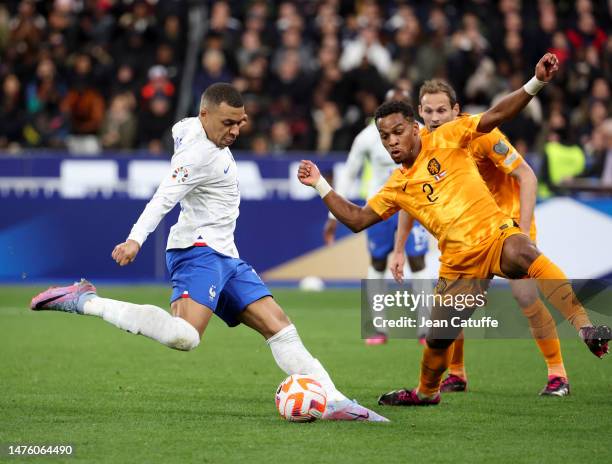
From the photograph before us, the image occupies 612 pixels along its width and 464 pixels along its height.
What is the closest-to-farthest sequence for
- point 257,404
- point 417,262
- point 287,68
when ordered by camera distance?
point 257,404
point 417,262
point 287,68

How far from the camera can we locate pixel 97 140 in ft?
61.0

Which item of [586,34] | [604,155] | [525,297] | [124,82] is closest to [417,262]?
[525,297]

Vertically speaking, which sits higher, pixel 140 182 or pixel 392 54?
pixel 392 54

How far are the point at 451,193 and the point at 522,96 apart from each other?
784mm

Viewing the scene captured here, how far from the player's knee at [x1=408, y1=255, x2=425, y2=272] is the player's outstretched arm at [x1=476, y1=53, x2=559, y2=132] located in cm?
441

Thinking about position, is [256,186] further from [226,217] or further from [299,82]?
[226,217]

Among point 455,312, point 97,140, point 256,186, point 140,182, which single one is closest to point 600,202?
point 256,186

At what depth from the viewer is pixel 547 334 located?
334 inches

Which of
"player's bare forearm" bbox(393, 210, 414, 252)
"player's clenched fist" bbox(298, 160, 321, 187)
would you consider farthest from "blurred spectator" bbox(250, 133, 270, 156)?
"player's clenched fist" bbox(298, 160, 321, 187)

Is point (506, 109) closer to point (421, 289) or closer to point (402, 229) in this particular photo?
point (402, 229)

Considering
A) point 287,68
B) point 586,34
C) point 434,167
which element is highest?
point 586,34

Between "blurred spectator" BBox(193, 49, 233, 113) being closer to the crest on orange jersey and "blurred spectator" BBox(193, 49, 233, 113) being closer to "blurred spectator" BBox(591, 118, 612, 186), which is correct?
"blurred spectator" BBox(591, 118, 612, 186)

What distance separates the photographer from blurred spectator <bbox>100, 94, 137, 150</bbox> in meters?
18.4

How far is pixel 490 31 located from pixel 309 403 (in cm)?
1516
